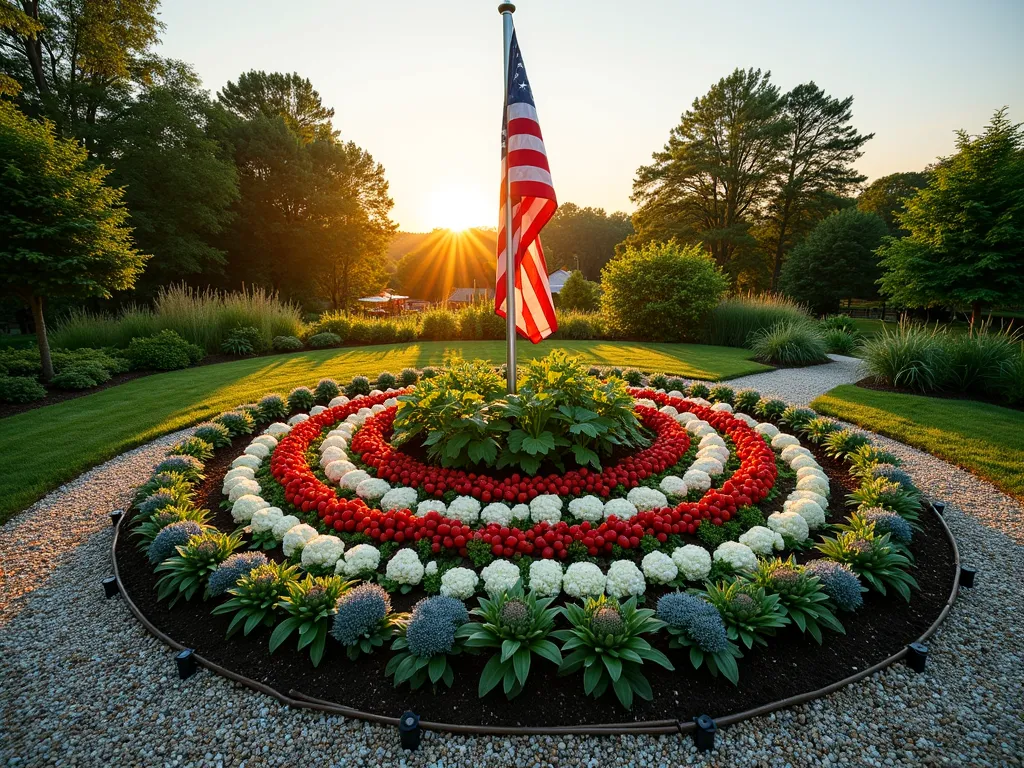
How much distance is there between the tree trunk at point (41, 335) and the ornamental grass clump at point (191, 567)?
345 inches

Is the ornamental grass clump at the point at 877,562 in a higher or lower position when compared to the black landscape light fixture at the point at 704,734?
higher

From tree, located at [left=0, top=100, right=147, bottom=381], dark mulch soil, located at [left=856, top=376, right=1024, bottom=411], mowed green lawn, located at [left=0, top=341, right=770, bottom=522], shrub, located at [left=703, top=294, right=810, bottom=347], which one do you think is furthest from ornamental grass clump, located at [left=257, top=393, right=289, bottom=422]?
shrub, located at [left=703, top=294, right=810, bottom=347]

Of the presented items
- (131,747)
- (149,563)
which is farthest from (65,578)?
(131,747)

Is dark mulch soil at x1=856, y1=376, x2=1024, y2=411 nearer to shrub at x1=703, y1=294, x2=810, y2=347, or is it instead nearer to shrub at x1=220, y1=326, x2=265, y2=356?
shrub at x1=703, y1=294, x2=810, y2=347

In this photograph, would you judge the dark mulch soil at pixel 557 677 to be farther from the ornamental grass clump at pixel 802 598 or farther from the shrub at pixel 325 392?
the shrub at pixel 325 392

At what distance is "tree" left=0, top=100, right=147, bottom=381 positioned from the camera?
7.64m

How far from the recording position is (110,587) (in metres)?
3.15

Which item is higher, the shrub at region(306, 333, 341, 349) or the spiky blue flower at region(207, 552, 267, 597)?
the shrub at region(306, 333, 341, 349)

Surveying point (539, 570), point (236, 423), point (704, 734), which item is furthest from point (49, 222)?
point (704, 734)

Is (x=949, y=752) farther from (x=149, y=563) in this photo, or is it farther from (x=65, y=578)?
(x=65, y=578)

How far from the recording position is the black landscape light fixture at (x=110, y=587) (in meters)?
3.14

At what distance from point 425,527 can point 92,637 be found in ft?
7.04

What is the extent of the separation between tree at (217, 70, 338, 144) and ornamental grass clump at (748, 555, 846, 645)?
33.1m

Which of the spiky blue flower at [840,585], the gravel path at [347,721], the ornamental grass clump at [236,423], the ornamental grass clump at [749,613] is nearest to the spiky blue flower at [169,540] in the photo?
the gravel path at [347,721]
